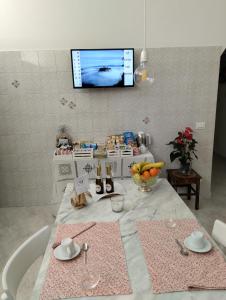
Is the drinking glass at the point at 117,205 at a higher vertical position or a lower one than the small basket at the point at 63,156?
lower

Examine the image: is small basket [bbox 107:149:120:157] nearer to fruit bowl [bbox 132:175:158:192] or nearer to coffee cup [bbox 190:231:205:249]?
fruit bowl [bbox 132:175:158:192]

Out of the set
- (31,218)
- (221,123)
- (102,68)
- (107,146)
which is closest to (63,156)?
(107,146)

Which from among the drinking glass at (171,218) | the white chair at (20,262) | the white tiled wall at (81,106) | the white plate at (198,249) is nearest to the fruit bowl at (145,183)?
the drinking glass at (171,218)

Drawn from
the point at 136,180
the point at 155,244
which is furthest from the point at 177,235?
the point at 136,180

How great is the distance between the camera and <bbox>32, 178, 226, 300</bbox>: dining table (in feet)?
3.37

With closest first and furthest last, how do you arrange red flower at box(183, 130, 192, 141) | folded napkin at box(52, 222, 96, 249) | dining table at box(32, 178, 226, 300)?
dining table at box(32, 178, 226, 300) → folded napkin at box(52, 222, 96, 249) → red flower at box(183, 130, 192, 141)

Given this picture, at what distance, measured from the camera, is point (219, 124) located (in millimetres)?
5719

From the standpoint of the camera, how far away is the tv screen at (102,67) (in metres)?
2.90

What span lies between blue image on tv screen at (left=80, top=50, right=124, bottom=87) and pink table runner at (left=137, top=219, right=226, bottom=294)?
6.56 feet

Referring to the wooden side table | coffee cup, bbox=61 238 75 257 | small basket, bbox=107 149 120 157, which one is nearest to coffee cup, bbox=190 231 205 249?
coffee cup, bbox=61 238 75 257

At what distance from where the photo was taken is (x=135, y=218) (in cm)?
158

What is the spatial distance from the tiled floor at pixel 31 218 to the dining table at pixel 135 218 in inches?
42.5

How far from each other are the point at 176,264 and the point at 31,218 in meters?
2.36

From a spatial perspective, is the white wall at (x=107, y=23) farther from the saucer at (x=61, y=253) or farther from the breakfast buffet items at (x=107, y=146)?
the saucer at (x=61, y=253)
